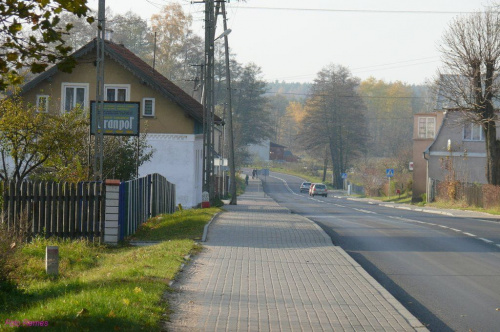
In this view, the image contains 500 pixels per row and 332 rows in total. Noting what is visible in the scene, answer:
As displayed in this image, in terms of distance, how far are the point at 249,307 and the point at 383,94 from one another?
134 metres

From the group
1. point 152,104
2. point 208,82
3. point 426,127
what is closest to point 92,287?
point 208,82

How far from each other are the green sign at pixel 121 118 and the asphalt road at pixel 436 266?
6491 millimetres

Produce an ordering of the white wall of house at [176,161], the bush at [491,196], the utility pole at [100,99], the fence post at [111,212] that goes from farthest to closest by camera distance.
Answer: the bush at [491,196] → the white wall of house at [176,161] → the utility pole at [100,99] → the fence post at [111,212]

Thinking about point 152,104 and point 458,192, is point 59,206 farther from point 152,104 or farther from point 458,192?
point 458,192

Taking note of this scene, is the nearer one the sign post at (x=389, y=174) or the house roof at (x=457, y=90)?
the house roof at (x=457, y=90)

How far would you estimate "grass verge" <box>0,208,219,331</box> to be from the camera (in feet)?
23.0

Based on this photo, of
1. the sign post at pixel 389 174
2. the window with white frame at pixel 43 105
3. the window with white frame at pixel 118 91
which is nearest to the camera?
the window with white frame at pixel 43 105

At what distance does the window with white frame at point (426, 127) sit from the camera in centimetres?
5681

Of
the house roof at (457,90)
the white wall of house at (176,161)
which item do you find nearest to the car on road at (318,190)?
the house roof at (457,90)

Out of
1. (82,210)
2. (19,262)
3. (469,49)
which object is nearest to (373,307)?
(19,262)

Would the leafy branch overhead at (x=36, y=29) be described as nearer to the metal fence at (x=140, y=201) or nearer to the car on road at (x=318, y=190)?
the metal fence at (x=140, y=201)

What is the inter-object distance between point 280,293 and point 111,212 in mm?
7057

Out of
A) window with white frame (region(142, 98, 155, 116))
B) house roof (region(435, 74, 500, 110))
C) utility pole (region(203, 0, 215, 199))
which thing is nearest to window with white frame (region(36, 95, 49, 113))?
utility pole (region(203, 0, 215, 199))

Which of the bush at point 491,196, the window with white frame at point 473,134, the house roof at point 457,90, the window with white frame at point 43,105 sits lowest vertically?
the bush at point 491,196
